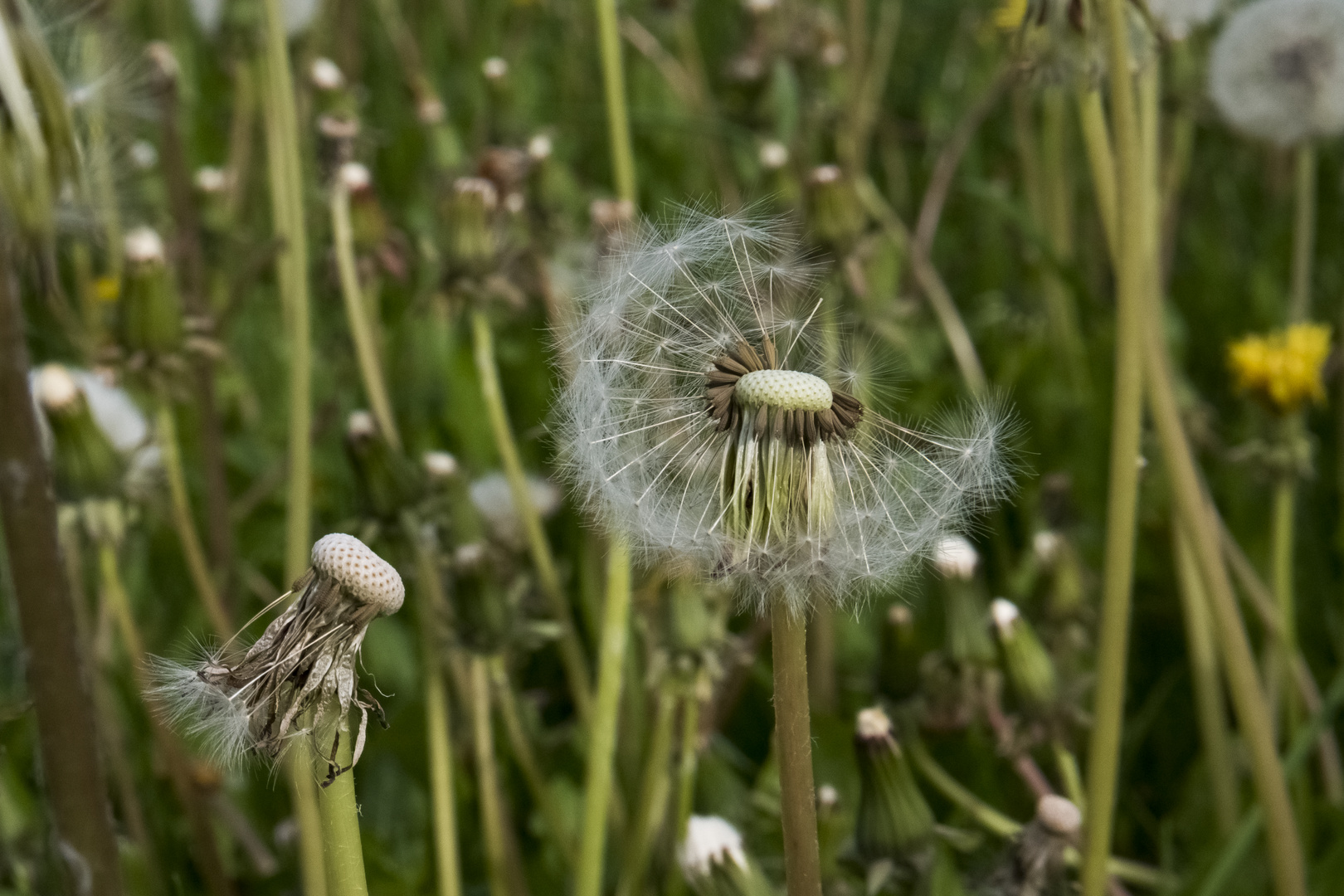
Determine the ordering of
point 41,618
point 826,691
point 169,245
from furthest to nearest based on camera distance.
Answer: point 169,245
point 826,691
point 41,618

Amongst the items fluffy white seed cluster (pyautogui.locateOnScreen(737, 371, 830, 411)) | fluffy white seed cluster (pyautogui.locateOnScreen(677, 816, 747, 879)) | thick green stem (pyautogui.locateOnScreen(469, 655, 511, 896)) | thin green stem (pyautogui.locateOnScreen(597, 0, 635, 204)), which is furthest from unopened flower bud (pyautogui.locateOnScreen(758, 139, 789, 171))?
fluffy white seed cluster (pyautogui.locateOnScreen(737, 371, 830, 411))

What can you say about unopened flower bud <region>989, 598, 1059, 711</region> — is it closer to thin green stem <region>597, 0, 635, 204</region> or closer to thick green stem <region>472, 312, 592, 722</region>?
thick green stem <region>472, 312, 592, 722</region>

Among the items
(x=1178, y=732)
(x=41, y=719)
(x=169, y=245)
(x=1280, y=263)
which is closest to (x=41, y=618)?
(x=41, y=719)

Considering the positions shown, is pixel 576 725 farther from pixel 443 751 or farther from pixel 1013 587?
pixel 1013 587

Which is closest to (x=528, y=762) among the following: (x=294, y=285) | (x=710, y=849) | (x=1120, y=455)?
(x=710, y=849)

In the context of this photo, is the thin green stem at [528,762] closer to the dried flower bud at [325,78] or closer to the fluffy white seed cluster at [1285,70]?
the dried flower bud at [325,78]

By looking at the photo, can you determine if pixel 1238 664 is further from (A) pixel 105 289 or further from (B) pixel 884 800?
(A) pixel 105 289
